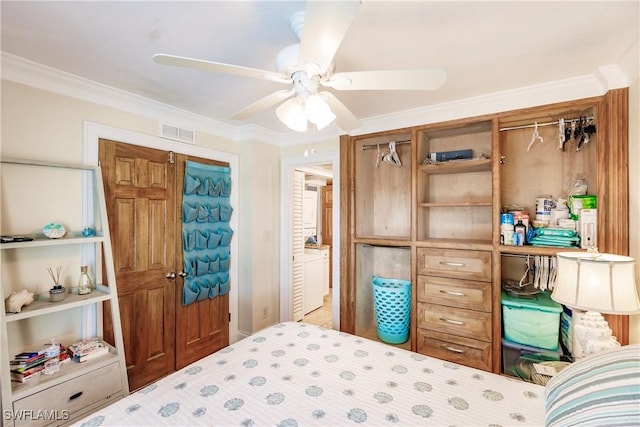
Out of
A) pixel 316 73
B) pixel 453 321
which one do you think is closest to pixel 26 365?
pixel 316 73

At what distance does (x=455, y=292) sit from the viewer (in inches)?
95.0

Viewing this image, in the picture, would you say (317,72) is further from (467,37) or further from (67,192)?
(67,192)

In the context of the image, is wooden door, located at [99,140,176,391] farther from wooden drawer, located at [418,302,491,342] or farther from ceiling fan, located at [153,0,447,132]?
wooden drawer, located at [418,302,491,342]

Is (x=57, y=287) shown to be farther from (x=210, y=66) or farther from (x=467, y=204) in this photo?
(x=467, y=204)

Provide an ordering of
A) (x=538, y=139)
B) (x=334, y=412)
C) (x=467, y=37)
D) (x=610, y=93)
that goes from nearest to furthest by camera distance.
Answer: (x=334, y=412) → (x=467, y=37) → (x=610, y=93) → (x=538, y=139)

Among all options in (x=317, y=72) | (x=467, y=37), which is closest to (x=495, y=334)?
(x=467, y=37)

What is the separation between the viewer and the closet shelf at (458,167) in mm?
2377

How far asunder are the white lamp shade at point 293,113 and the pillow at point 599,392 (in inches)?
55.5

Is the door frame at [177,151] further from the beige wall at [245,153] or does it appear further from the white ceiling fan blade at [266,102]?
the white ceiling fan blade at [266,102]

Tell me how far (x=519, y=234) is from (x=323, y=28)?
6.86ft

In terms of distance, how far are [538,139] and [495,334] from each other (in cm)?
160

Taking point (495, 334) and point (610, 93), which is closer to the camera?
point (610, 93)

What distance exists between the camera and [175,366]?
2.63m

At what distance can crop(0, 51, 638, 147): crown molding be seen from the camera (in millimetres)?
1820
